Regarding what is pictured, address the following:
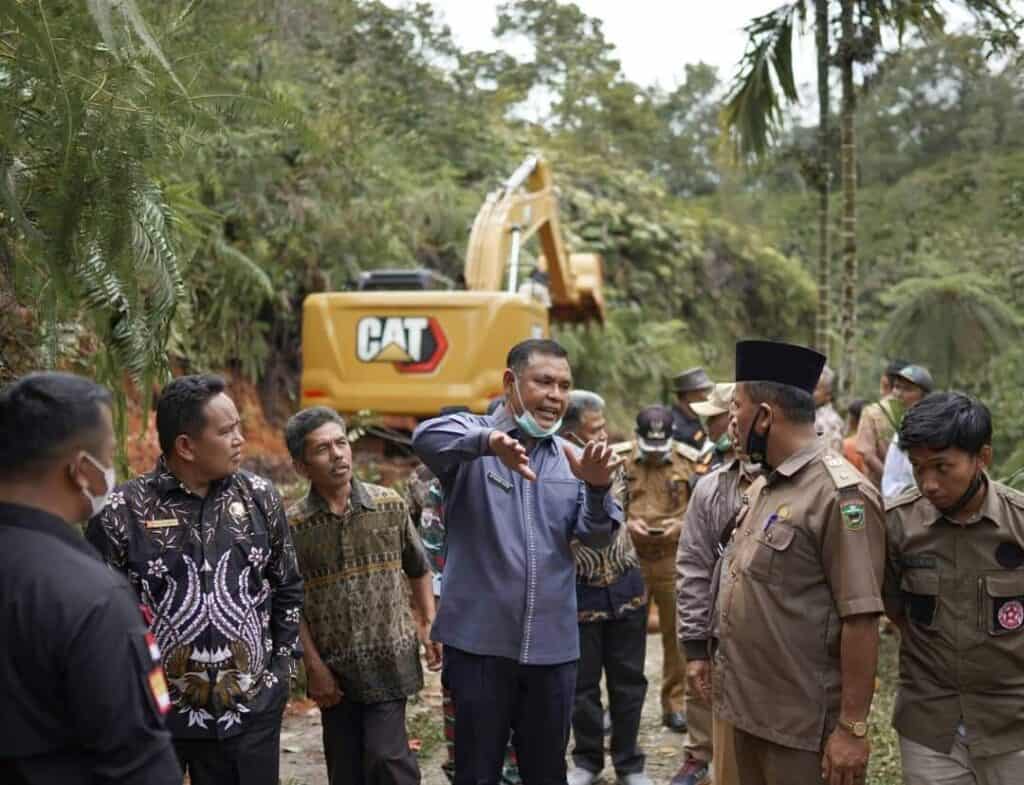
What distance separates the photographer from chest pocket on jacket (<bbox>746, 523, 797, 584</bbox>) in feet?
12.1

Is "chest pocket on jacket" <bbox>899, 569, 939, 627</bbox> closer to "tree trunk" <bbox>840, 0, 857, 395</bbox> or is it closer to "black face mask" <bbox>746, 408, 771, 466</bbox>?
"black face mask" <bbox>746, 408, 771, 466</bbox>

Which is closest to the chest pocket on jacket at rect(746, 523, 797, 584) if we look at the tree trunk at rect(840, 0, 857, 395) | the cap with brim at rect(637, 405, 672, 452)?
the cap with brim at rect(637, 405, 672, 452)

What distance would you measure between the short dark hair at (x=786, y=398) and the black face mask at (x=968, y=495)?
1.72 ft

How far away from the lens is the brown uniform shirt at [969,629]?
11.7ft

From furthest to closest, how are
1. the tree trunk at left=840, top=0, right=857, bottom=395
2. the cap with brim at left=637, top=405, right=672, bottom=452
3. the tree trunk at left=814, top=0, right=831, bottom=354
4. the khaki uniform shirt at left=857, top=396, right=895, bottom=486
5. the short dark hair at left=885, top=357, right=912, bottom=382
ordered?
the tree trunk at left=814, top=0, right=831, bottom=354, the tree trunk at left=840, top=0, right=857, bottom=395, the khaki uniform shirt at left=857, top=396, right=895, bottom=486, the short dark hair at left=885, top=357, right=912, bottom=382, the cap with brim at left=637, top=405, right=672, bottom=452

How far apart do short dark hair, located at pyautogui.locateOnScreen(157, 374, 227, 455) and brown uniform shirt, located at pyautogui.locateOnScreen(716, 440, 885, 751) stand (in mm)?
1852

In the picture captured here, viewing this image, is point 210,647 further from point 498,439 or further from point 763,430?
point 763,430

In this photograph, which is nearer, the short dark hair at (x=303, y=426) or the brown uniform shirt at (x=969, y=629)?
the brown uniform shirt at (x=969, y=629)

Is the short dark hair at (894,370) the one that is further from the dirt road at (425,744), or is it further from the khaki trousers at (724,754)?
the khaki trousers at (724,754)

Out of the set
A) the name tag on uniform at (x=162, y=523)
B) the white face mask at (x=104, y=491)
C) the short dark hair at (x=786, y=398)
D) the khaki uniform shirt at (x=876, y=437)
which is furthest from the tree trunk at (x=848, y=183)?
the white face mask at (x=104, y=491)

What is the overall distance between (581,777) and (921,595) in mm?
3015

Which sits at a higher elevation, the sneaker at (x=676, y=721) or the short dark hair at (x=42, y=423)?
the short dark hair at (x=42, y=423)

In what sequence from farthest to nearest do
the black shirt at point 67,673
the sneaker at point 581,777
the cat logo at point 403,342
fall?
the cat logo at point 403,342
the sneaker at point 581,777
the black shirt at point 67,673

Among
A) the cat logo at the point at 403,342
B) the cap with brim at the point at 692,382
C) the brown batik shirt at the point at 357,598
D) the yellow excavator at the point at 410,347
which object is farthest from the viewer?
the cat logo at the point at 403,342
